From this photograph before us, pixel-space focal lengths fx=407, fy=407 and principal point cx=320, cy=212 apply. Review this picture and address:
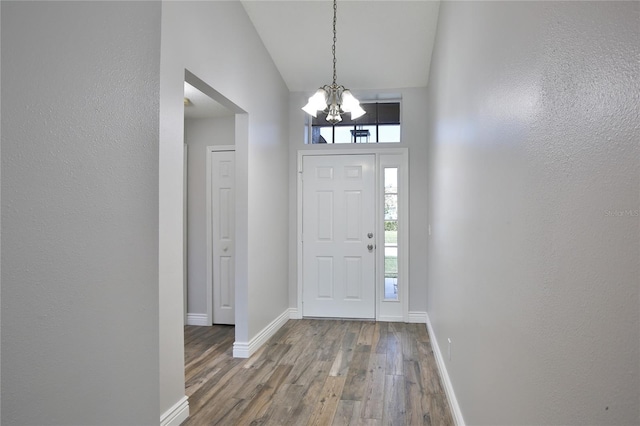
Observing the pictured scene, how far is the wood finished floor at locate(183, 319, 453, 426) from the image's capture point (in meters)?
2.42

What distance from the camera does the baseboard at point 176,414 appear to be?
221 centimetres

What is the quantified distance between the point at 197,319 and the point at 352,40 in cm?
351

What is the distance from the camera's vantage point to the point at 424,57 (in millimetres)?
4148

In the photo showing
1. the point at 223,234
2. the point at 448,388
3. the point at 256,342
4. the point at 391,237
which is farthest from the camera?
the point at 391,237

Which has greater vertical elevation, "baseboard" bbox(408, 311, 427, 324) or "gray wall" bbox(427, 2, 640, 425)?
"gray wall" bbox(427, 2, 640, 425)

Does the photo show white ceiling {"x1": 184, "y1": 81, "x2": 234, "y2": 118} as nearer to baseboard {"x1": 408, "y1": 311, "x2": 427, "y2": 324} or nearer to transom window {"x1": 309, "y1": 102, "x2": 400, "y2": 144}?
transom window {"x1": 309, "y1": 102, "x2": 400, "y2": 144}

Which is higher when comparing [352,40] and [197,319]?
[352,40]

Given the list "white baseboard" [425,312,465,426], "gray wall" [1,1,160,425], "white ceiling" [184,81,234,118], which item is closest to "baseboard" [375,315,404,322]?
"white baseboard" [425,312,465,426]

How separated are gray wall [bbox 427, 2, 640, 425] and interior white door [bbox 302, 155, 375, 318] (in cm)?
301

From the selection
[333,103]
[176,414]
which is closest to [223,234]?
[333,103]

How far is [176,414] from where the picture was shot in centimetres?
231

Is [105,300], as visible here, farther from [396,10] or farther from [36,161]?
[396,10]

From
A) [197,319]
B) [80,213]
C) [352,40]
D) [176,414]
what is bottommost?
[197,319]

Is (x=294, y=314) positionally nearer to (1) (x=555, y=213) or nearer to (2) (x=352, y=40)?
(2) (x=352, y=40)
